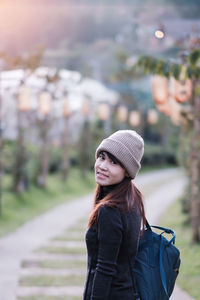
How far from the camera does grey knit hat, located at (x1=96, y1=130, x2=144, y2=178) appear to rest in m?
2.28

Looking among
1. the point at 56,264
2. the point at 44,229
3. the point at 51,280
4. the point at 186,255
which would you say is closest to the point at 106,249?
the point at 51,280

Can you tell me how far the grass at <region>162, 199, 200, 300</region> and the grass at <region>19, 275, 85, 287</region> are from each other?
3.54 feet

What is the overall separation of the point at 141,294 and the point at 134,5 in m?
18.7

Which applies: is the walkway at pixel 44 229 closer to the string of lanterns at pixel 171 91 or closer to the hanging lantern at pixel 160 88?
the string of lanterns at pixel 171 91

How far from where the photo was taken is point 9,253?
24.4 ft

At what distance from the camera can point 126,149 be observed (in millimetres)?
2283

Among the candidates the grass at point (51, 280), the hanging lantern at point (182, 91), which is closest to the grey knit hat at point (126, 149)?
the grass at point (51, 280)

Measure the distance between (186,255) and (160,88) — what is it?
2769 millimetres

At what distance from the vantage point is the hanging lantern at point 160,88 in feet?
28.0

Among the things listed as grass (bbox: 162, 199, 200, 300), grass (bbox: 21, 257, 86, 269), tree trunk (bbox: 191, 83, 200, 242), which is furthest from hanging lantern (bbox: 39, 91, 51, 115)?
grass (bbox: 21, 257, 86, 269)

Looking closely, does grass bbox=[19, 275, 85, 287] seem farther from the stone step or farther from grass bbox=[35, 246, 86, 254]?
grass bbox=[35, 246, 86, 254]

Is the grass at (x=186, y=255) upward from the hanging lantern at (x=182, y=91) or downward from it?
downward

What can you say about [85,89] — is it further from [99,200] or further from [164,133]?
[99,200]

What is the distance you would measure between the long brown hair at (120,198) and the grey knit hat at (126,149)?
49 mm
